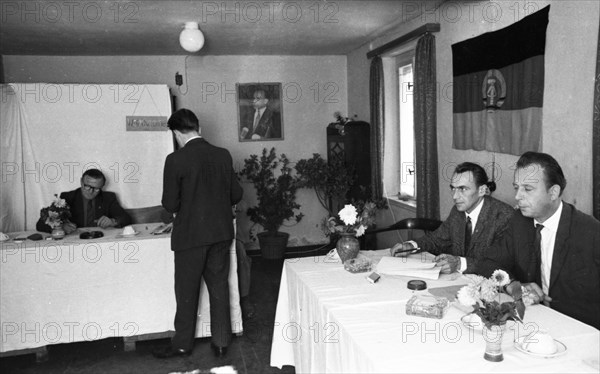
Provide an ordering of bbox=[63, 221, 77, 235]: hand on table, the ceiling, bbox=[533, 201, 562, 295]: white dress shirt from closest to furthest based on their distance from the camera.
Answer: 1. bbox=[533, 201, 562, 295]: white dress shirt
2. bbox=[63, 221, 77, 235]: hand on table
3. the ceiling

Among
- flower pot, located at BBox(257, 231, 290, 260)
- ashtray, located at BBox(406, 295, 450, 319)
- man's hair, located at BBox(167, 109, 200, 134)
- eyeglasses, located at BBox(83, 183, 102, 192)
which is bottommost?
flower pot, located at BBox(257, 231, 290, 260)

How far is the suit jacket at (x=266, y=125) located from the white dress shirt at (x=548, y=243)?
500 centimetres

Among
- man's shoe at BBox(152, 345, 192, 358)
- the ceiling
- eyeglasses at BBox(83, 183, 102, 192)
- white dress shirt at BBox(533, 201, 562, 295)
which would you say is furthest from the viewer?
eyeglasses at BBox(83, 183, 102, 192)

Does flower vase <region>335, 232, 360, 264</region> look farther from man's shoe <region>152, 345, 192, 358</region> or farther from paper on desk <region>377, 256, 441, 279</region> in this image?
man's shoe <region>152, 345, 192, 358</region>

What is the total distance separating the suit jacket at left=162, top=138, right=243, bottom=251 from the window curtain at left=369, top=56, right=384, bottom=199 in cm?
269

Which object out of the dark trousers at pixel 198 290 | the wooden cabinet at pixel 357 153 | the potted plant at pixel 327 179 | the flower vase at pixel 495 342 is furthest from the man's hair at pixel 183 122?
the potted plant at pixel 327 179

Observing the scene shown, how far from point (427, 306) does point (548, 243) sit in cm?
78

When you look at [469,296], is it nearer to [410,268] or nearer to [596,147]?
[410,268]

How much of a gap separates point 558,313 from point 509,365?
0.61 metres

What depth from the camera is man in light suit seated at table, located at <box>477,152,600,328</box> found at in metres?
2.24

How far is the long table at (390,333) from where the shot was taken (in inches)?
65.7

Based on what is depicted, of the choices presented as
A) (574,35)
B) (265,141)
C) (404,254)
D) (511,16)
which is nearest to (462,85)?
(511,16)

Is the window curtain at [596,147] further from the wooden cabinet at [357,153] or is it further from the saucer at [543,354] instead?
the wooden cabinet at [357,153]

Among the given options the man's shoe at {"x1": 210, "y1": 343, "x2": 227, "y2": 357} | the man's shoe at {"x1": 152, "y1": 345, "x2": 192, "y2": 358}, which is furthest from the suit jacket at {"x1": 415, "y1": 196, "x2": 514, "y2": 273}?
the man's shoe at {"x1": 152, "y1": 345, "x2": 192, "y2": 358}
